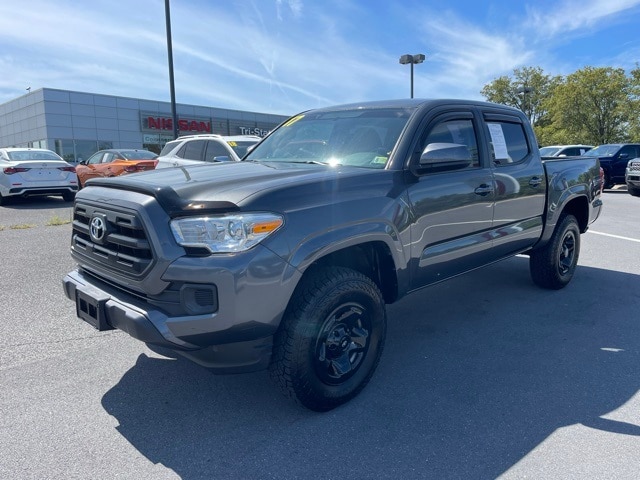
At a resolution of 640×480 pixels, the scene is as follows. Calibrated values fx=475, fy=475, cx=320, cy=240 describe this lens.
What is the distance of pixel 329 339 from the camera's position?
2805 millimetres

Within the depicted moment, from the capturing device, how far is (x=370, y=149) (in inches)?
135

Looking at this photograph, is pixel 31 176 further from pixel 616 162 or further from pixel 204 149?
pixel 616 162

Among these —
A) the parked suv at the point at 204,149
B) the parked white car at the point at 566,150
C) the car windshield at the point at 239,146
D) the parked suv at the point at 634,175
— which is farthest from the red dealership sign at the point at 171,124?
the parked suv at the point at 634,175

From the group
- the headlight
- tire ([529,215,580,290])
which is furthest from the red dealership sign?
the headlight

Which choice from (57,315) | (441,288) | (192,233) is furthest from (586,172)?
(57,315)

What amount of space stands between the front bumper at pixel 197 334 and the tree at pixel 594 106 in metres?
38.7

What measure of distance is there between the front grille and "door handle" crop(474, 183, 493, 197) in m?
2.53

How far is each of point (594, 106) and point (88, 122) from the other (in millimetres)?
35647

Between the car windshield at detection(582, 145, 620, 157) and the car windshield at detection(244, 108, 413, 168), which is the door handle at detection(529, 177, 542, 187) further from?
the car windshield at detection(582, 145, 620, 157)

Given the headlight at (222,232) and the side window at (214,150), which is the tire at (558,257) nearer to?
the headlight at (222,232)

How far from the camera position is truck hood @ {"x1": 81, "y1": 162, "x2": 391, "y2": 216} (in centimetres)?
244

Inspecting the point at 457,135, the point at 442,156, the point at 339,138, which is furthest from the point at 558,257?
the point at 339,138

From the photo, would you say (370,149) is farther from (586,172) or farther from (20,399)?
(586,172)

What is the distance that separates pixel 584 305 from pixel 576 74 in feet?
124
